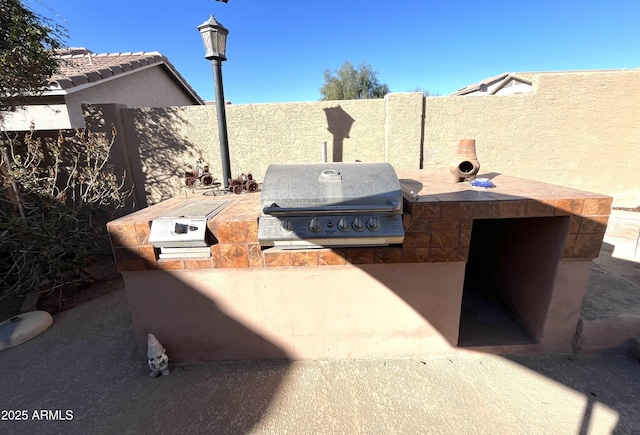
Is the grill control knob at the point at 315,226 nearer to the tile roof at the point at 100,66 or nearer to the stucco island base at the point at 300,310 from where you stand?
the stucco island base at the point at 300,310

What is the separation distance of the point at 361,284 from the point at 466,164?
2050 millimetres

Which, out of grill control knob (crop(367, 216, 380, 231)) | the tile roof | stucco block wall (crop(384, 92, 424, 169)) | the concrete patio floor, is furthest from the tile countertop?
the tile roof

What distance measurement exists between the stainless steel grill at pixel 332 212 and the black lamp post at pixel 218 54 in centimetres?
236

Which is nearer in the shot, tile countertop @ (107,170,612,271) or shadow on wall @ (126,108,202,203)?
tile countertop @ (107,170,612,271)

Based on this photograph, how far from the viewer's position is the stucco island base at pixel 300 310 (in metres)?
2.50

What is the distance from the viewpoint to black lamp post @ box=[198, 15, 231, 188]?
3.73 meters

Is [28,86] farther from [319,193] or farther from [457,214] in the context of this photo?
[457,214]

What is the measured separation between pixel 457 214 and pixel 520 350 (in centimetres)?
177

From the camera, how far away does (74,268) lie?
4254 mm

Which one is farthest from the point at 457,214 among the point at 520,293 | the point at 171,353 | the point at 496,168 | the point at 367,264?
the point at 496,168

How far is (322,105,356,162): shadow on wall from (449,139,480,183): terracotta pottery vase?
2379 mm

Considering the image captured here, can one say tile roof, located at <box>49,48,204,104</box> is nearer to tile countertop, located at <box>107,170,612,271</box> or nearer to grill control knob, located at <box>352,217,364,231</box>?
tile countertop, located at <box>107,170,612,271</box>

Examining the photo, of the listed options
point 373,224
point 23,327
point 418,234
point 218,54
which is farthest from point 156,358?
point 218,54

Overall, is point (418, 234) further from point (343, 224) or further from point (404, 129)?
point (404, 129)
